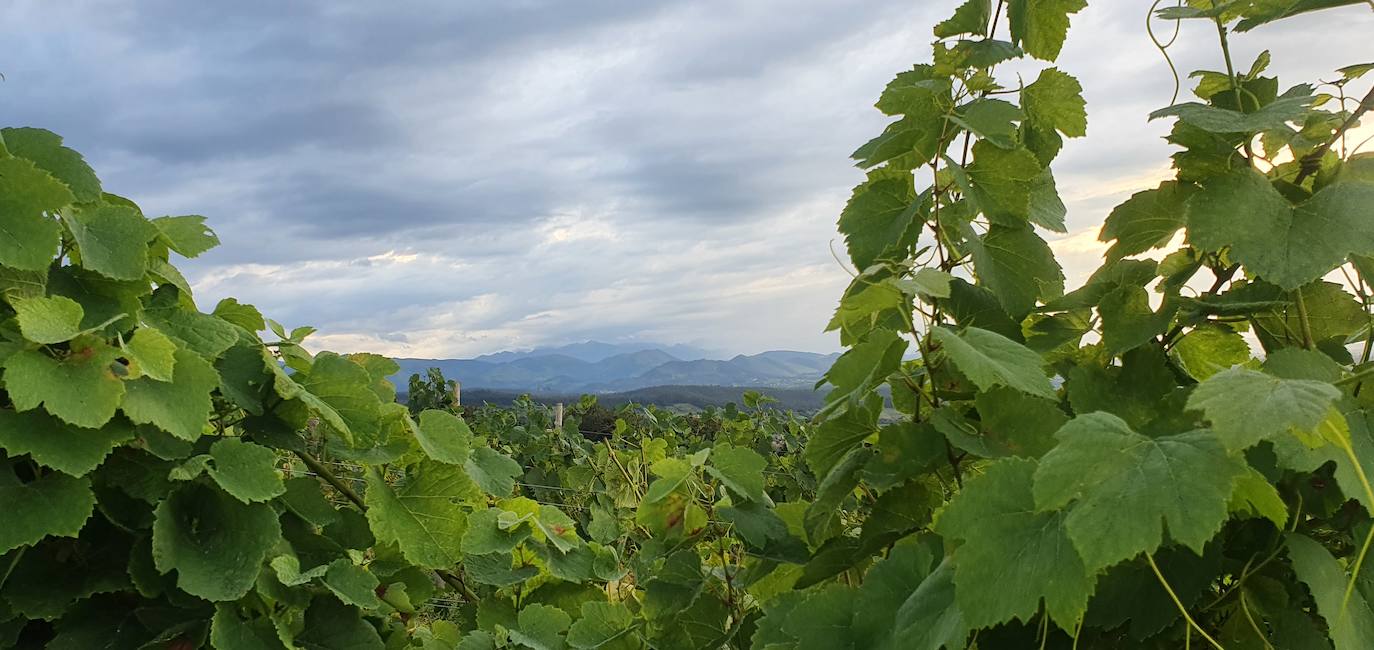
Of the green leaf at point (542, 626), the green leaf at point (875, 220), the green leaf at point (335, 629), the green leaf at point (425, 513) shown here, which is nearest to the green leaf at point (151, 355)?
the green leaf at point (425, 513)

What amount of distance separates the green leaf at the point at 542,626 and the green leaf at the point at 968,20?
1.18 m

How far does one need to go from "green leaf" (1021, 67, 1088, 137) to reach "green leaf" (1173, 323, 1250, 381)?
1.01ft

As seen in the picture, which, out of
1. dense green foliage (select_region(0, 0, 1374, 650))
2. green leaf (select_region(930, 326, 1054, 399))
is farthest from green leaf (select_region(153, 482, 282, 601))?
green leaf (select_region(930, 326, 1054, 399))

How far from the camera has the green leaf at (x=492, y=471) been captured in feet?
6.35

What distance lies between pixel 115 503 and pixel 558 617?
81 cm

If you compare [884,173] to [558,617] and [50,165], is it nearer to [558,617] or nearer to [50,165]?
[558,617]

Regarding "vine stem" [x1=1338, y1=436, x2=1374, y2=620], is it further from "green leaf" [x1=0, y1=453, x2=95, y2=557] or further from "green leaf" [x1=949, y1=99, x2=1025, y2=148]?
"green leaf" [x1=0, y1=453, x2=95, y2=557]

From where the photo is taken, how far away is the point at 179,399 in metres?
1.50

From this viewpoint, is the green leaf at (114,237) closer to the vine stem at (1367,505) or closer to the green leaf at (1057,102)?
the green leaf at (1057,102)

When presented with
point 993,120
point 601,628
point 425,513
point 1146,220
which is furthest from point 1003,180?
point 425,513

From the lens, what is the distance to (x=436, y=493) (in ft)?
5.94

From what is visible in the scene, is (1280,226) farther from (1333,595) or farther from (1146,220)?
(1333,595)

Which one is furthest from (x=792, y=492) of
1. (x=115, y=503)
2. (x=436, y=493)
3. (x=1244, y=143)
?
(x=1244, y=143)

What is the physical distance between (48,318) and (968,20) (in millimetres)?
1429
